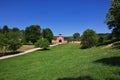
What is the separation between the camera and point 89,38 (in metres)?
45.2

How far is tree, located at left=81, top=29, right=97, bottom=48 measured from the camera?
4519cm

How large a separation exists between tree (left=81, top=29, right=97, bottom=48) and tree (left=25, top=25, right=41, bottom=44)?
1386 inches

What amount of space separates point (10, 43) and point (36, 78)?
29345 millimetres

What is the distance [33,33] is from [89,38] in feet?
124

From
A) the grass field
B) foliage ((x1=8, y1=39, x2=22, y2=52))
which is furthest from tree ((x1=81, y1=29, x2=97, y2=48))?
the grass field


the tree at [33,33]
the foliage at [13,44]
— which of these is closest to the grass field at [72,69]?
the foliage at [13,44]

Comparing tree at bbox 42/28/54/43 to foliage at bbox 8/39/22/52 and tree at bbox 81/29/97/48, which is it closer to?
tree at bbox 81/29/97/48

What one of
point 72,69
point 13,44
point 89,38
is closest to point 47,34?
point 89,38

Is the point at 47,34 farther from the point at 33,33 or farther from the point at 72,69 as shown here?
the point at 72,69

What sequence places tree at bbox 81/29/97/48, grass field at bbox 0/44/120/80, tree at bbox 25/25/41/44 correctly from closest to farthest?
1. grass field at bbox 0/44/120/80
2. tree at bbox 81/29/97/48
3. tree at bbox 25/25/41/44

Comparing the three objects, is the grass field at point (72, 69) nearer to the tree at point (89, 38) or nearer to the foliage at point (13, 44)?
the foliage at point (13, 44)

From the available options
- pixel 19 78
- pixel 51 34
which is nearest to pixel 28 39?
pixel 51 34

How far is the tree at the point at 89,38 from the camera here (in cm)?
4519

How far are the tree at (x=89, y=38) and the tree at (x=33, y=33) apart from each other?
35.2 m
